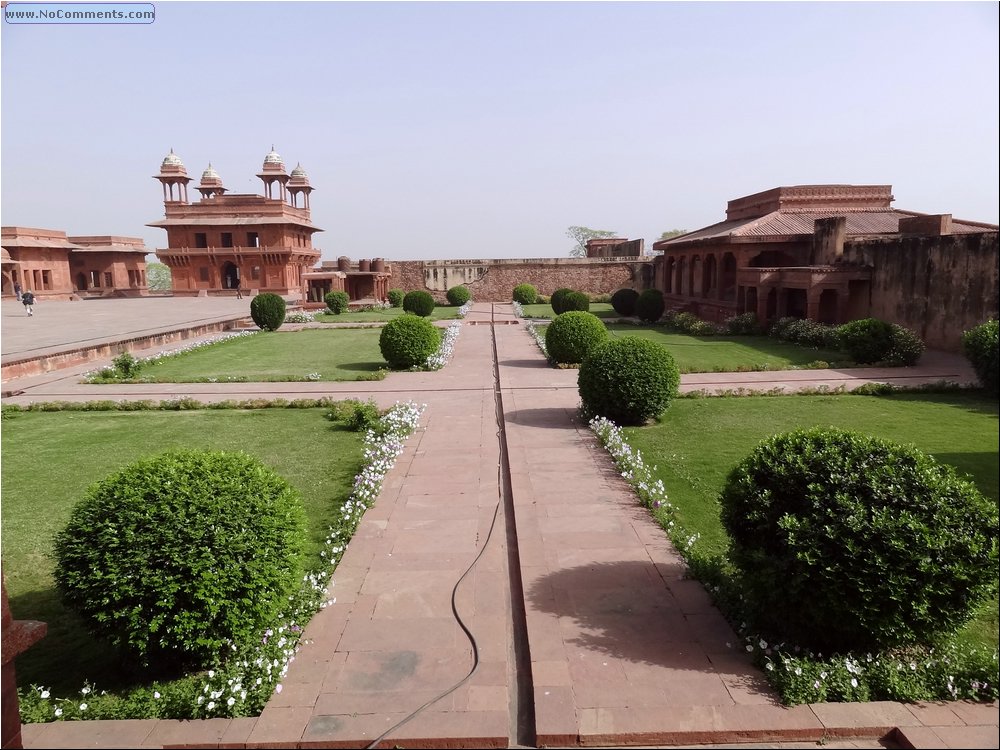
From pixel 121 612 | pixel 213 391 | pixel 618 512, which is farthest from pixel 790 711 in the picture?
pixel 213 391

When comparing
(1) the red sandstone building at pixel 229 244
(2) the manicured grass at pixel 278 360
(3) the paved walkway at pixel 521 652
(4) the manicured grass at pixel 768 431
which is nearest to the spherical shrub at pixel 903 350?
(4) the manicured grass at pixel 768 431

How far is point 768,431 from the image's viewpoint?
25.4 ft

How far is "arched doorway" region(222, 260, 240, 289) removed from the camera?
4234cm

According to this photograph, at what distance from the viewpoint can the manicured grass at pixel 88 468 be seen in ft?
11.6

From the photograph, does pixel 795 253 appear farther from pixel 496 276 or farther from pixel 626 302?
pixel 496 276

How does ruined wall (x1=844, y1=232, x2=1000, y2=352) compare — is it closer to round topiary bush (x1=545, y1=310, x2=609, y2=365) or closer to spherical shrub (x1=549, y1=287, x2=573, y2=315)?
round topiary bush (x1=545, y1=310, x2=609, y2=365)

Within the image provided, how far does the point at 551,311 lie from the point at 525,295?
554 centimetres

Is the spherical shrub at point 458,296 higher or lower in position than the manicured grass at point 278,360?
higher

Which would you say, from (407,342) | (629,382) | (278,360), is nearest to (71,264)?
(278,360)

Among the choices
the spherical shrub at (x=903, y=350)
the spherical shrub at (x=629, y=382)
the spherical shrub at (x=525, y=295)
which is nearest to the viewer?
the spherical shrub at (x=629, y=382)

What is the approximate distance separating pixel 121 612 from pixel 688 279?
26.3 meters

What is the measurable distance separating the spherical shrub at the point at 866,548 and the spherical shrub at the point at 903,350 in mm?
10676

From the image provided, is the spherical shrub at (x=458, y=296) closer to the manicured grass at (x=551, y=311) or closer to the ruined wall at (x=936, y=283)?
the manicured grass at (x=551, y=311)

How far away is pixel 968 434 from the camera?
7355mm
